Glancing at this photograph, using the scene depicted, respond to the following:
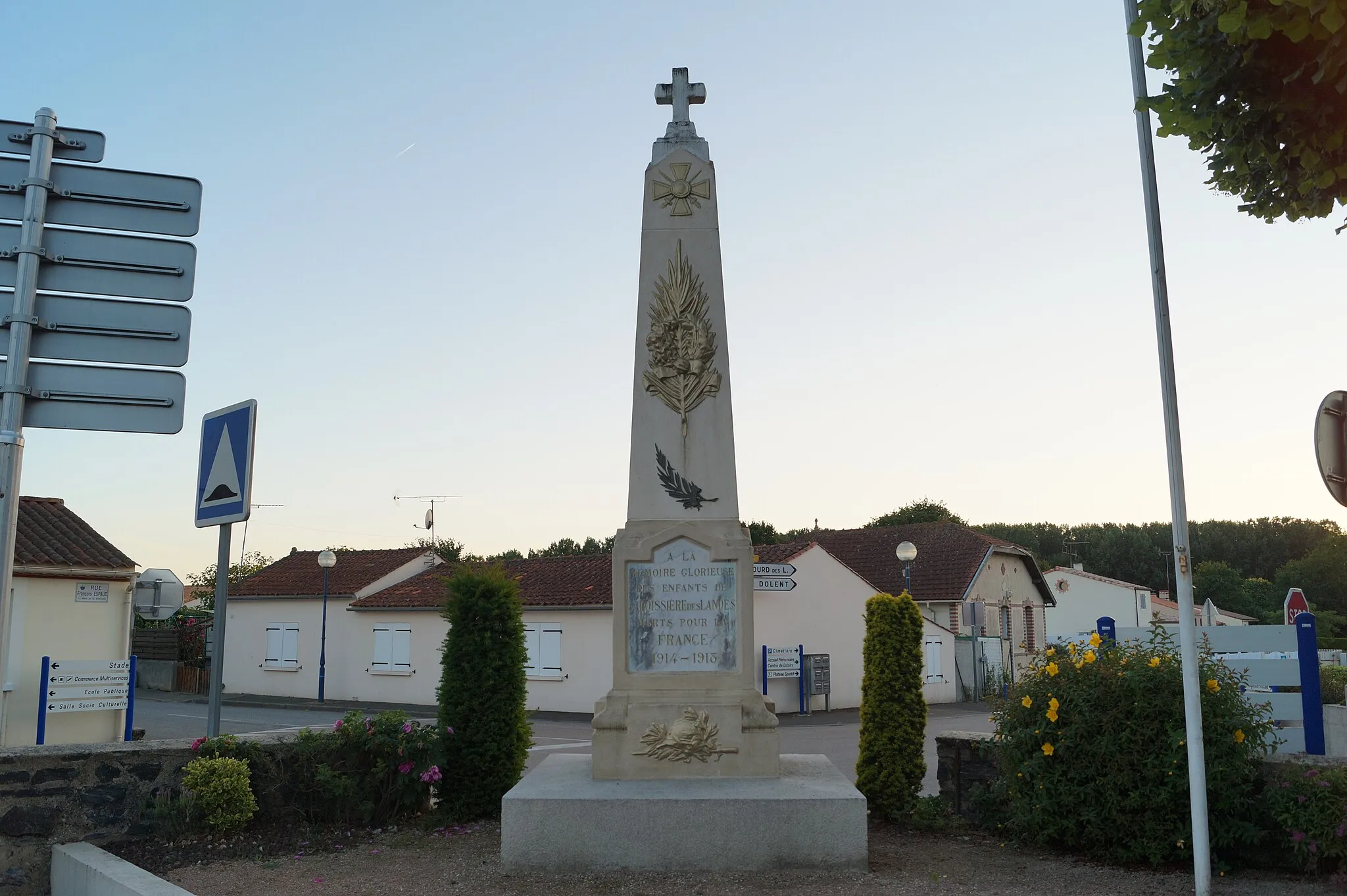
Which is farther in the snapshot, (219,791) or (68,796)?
(219,791)

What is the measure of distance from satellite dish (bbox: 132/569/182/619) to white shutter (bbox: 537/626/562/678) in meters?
13.7

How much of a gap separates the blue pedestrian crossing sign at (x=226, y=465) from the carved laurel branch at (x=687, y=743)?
337 centimetres

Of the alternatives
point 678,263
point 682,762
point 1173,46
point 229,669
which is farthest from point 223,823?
point 229,669

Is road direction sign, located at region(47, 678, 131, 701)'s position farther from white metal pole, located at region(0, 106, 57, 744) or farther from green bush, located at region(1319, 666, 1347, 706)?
green bush, located at region(1319, 666, 1347, 706)

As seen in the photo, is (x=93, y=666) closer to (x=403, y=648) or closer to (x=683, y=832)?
(x=683, y=832)

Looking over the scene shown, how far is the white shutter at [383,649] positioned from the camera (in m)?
28.5

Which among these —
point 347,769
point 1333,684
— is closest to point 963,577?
point 1333,684

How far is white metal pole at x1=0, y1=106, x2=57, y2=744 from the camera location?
4352 mm

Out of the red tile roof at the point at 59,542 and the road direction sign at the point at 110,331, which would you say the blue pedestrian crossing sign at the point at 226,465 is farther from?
the red tile roof at the point at 59,542

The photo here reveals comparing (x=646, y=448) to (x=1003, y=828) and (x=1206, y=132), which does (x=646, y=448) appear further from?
(x=1206, y=132)

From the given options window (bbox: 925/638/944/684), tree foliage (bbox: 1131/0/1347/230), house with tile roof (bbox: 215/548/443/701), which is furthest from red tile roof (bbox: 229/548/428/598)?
tree foliage (bbox: 1131/0/1347/230)

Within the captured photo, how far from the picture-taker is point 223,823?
7.02 meters

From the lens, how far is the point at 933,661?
1121 inches

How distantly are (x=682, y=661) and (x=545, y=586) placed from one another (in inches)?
755
